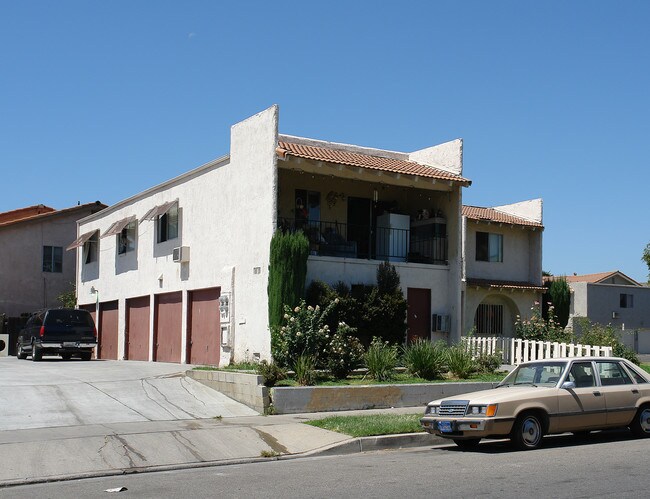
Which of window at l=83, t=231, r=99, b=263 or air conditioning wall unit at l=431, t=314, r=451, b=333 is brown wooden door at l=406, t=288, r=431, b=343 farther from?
window at l=83, t=231, r=99, b=263

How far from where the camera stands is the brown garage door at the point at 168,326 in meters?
26.5

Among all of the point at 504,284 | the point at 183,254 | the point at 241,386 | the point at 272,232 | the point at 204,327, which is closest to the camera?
Answer: the point at 241,386

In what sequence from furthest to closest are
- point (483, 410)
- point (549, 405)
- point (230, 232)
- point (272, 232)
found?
1. point (230, 232)
2. point (272, 232)
3. point (549, 405)
4. point (483, 410)

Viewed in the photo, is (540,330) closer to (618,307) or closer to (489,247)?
(489,247)

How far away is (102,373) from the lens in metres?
21.6

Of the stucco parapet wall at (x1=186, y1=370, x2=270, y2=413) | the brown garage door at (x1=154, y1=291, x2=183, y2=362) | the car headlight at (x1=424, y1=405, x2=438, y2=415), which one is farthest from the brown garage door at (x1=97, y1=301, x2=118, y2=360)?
the car headlight at (x1=424, y1=405, x2=438, y2=415)

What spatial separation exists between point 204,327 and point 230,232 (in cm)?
345

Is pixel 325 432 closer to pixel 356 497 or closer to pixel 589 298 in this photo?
pixel 356 497

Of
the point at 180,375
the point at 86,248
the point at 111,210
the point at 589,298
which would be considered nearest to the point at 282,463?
the point at 180,375

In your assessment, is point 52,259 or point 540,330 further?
point 52,259

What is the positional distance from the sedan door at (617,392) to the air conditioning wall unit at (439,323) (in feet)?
36.1

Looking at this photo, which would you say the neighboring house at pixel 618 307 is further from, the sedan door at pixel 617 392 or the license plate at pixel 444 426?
the license plate at pixel 444 426

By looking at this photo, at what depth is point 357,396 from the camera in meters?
17.0

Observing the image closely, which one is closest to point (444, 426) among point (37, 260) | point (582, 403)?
point (582, 403)
